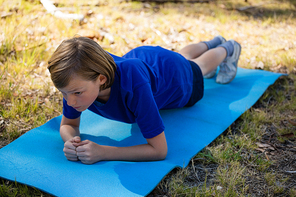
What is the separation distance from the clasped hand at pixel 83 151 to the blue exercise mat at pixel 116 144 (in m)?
0.04

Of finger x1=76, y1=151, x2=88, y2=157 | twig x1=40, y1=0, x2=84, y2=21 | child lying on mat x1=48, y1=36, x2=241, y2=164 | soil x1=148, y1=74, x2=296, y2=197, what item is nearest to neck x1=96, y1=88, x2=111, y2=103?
child lying on mat x1=48, y1=36, x2=241, y2=164

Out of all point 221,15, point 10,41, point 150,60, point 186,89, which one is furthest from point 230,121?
point 221,15

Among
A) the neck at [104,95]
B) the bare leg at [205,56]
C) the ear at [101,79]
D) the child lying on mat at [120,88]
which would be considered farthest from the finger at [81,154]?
the bare leg at [205,56]

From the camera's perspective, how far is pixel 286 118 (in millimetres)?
2443

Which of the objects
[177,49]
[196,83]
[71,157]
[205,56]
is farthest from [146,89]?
[177,49]

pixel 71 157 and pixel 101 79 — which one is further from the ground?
pixel 101 79

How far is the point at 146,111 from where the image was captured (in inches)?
63.0

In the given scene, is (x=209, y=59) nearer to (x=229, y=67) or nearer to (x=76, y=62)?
(x=229, y=67)

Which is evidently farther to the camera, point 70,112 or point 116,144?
point 116,144

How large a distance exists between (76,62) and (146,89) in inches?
16.9

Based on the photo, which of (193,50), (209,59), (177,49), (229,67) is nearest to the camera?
(209,59)

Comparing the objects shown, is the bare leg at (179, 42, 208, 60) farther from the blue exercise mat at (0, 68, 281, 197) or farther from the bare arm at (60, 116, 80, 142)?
the bare arm at (60, 116, 80, 142)

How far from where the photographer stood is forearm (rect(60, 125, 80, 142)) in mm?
1913

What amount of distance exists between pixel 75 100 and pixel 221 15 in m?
4.73
